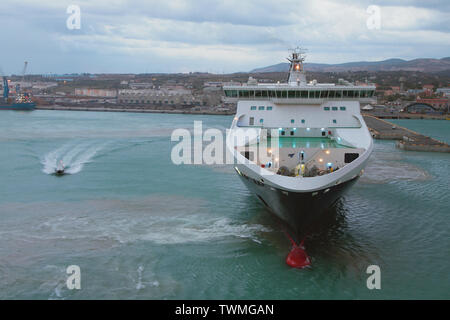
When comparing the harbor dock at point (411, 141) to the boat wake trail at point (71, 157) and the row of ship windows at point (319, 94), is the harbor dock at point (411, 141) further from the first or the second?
the boat wake trail at point (71, 157)

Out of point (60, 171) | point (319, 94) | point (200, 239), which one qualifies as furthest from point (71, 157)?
point (319, 94)

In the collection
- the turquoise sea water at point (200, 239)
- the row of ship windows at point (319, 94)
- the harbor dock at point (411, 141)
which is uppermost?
the row of ship windows at point (319, 94)

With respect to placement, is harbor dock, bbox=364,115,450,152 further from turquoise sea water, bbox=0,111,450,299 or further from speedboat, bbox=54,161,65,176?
speedboat, bbox=54,161,65,176

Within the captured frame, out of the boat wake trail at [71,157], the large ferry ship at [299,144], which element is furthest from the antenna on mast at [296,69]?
the boat wake trail at [71,157]

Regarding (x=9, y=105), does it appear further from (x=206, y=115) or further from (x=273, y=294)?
(x=273, y=294)

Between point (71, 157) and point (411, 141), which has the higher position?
point (411, 141)

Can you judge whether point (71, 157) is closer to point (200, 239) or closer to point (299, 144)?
point (200, 239)

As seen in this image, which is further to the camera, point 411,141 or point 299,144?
point 411,141
